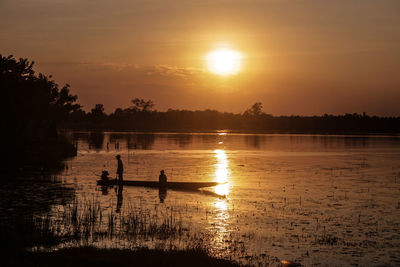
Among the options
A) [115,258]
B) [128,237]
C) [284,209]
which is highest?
[115,258]

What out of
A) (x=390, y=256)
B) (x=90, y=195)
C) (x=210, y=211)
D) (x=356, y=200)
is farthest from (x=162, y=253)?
(x=356, y=200)

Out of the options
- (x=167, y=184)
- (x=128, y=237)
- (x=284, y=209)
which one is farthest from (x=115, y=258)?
(x=167, y=184)

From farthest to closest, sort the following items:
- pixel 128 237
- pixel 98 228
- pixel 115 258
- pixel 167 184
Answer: pixel 167 184 < pixel 98 228 < pixel 128 237 < pixel 115 258

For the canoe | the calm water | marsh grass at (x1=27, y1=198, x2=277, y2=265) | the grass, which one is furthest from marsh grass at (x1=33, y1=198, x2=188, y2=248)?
the canoe

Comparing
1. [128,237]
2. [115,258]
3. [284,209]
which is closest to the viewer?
[115,258]

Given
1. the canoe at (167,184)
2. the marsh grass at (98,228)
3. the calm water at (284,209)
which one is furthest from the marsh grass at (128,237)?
the canoe at (167,184)

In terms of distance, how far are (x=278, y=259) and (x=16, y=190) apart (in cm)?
2332

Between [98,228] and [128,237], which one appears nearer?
[128,237]

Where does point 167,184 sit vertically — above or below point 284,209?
above

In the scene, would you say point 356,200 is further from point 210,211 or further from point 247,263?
point 247,263

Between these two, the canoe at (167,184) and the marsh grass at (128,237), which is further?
the canoe at (167,184)

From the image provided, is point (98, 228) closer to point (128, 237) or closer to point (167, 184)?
point (128, 237)

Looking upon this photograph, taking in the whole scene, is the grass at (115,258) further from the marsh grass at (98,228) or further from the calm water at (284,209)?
the marsh grass at (98,228)

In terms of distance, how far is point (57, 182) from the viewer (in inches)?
1551
